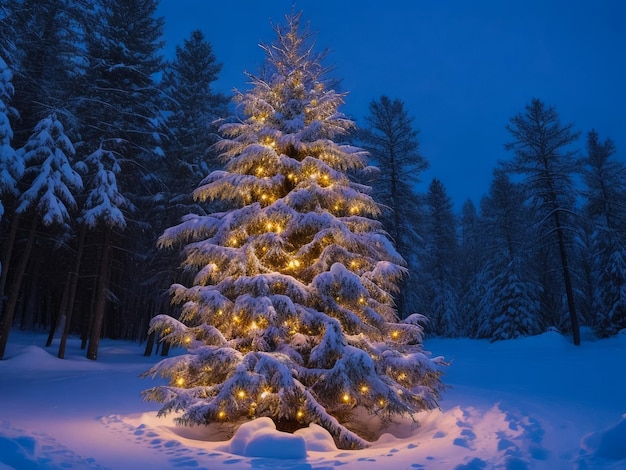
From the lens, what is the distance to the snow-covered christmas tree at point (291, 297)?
21.9 ft

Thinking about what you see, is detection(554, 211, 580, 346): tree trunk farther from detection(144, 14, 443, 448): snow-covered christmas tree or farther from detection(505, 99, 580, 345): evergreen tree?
detection(144, 14, 443, 448): snow-covered christmas tree

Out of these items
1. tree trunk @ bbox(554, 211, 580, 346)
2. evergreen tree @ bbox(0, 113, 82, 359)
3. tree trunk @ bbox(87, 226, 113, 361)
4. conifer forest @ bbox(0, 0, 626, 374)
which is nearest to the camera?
conifer forest @ bbox(0, 0, 626, 374)

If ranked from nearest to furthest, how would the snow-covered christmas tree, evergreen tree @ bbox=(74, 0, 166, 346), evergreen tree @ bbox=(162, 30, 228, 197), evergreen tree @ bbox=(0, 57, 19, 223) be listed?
the snow-covered christmas tree < evergreen tree @ bbox=(0, 57, 19, 223) < evergreen tree @ bbox=(74, 0, 166, 346) < evergreen tree @ bbox=(162, 30, 228, 197)

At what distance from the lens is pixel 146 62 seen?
64.6 feet

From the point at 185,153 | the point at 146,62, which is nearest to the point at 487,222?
the point at 185,153

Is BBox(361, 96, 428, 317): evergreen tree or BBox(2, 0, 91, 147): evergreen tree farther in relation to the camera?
BBox(361, 96, 428, 317): evergreen tree

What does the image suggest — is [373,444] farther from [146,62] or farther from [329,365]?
[146,62]

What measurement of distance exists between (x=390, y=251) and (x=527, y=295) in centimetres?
2257

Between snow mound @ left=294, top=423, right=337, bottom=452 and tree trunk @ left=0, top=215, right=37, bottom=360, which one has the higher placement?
tree trunk @ left=0, top=215, right=37, bottom=360

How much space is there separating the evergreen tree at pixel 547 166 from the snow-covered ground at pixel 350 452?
13.9 meters

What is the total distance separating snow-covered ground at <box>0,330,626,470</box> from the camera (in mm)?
5066

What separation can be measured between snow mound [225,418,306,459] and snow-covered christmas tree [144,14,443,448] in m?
0.54

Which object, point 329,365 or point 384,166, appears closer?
point 329,365

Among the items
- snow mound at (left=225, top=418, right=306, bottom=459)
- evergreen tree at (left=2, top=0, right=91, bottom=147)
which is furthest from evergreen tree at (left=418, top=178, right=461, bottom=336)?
snow mound at (left=225, top=418, right=306, bottom=459)
